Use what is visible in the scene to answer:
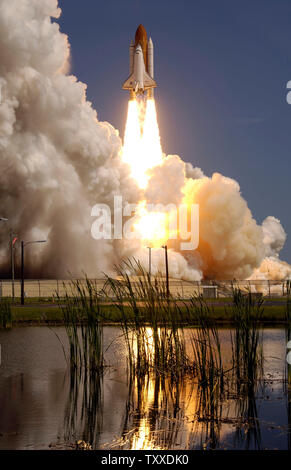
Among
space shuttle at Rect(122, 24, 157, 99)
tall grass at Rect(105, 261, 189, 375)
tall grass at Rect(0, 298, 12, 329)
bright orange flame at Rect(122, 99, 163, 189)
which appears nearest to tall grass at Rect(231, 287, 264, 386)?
tall grass at Rect(105, 261, 189, 375)

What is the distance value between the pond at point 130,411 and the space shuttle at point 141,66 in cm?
6709

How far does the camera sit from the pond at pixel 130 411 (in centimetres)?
1140

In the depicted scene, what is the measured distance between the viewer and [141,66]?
82688mm

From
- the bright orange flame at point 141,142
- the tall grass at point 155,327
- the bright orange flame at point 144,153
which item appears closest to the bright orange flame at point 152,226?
the bright orange flame at point 144,153

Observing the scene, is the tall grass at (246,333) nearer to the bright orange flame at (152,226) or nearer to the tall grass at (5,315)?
the tall grass at (5,315)

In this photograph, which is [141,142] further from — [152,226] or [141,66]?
[152,226]

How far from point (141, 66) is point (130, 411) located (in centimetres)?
7312

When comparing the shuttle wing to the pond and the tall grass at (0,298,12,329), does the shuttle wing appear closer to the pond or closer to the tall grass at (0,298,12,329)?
the tall grass at (0,298,12,329)

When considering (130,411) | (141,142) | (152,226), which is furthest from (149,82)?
(130,411)

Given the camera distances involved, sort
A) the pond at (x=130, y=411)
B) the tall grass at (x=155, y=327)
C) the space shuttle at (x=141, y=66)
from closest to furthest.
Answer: the pond at (x=130, y=411) → the tall grass at (x=155, y=327) → the space shuttle at (x=141, y=66)

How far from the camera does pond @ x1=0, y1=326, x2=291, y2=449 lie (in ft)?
37.4

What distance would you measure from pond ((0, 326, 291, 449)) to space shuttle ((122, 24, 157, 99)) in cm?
6709
